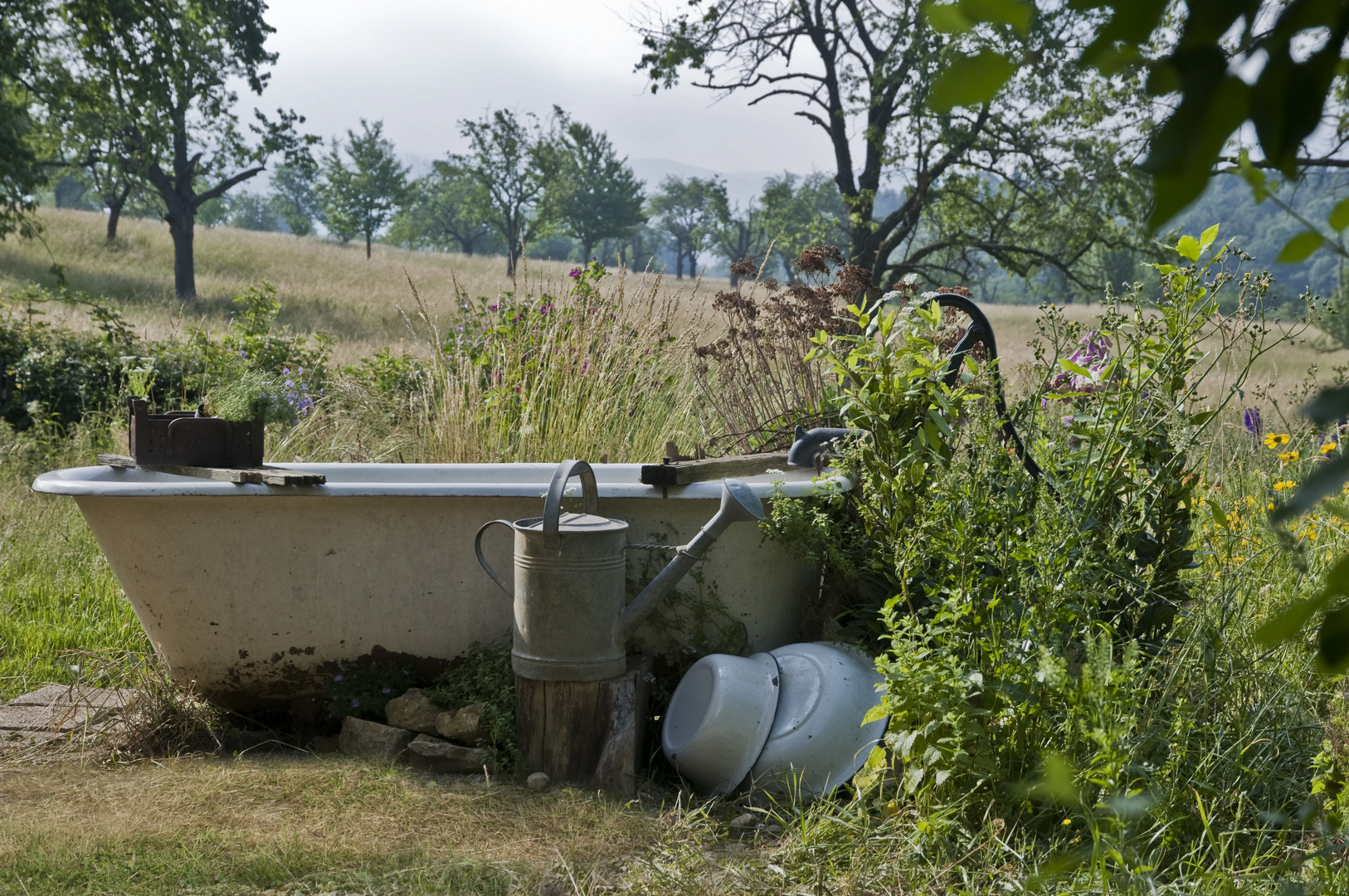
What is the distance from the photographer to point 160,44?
38.3ft

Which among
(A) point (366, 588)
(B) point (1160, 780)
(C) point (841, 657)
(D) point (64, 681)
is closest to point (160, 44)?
(D) point (64, 681)

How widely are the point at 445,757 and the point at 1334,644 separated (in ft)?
7.70

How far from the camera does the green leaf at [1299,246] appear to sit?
0.41 metres

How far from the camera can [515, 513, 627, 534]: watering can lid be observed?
233 centimetres

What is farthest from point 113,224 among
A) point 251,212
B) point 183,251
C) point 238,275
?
point 251,212

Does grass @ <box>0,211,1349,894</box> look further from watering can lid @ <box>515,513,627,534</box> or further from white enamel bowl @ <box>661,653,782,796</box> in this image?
watering can lid @ <box>515,513,627,534</box>

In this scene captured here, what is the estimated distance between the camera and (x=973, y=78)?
1.25 feet

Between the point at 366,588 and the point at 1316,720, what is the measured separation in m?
2.26

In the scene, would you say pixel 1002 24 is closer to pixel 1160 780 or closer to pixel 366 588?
pixel 1160 780

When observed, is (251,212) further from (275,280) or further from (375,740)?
(375,740)

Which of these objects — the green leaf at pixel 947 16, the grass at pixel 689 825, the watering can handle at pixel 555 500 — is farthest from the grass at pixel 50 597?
the green leaf at pixel 947 16

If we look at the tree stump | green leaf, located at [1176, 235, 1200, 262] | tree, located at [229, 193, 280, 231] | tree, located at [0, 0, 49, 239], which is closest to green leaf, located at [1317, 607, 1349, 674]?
green leaf, located at [1176, 235, 1200, 262]

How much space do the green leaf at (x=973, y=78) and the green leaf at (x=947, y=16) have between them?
0.02 meters

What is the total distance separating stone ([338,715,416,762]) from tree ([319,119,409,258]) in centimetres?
3147
